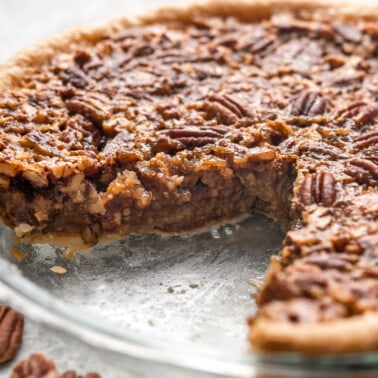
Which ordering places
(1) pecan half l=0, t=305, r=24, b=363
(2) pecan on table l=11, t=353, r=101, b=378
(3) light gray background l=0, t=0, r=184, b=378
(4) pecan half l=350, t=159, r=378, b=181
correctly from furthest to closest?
(3) light gray background l=0, t=0, r=184, b=378 → (4) pecan half l=350, t=159, r=378, b=181 → (1) pecan half l=0, t=305, r=24, b=363 → (2) pecan on table l=11, t=353, r=101, b=378

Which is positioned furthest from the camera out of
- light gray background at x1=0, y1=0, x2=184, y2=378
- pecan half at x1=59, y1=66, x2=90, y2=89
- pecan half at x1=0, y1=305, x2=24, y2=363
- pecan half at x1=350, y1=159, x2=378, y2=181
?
light gray background at x1=0, y1=0, x2=184, y2=378

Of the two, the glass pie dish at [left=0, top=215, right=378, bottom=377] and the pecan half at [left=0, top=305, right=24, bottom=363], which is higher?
the glass pie dish at [left=0, top=215, right=378, bottom=377]

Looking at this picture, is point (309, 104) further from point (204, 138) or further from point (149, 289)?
point (149, 289)

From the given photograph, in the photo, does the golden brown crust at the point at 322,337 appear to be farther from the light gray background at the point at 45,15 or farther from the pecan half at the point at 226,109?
the light gray background at the point at 45,15

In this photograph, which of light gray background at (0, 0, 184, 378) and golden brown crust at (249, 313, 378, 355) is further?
light gray background at (0, 0, 184, 378)

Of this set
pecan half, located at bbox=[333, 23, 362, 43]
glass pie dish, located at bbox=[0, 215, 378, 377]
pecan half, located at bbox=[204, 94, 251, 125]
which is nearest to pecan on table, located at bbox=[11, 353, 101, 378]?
glass pie dish, located at bbox=[0, 215, 378, 377]

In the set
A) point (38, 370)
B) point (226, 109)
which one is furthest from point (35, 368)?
point (226, 109)

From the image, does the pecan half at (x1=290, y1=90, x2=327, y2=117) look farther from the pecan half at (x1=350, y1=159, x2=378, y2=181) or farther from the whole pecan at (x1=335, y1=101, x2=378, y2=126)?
the pecan half at (x1=350, y1=159, x2=378, y2=181)
